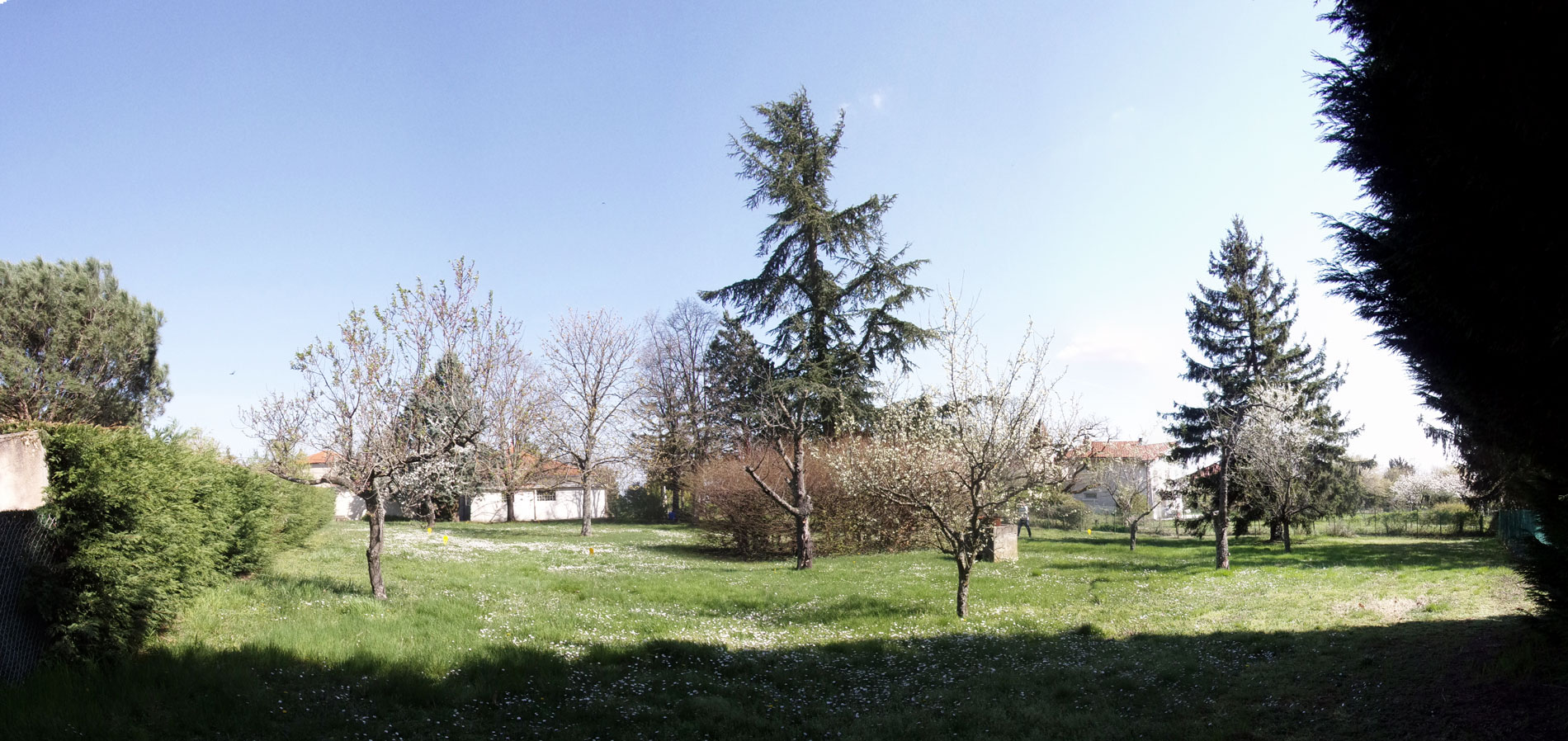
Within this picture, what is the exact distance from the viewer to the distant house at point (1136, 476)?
3138 centimetres

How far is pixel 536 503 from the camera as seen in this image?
48719 millimetres

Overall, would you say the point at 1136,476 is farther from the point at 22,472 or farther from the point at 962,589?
the point at 22,472

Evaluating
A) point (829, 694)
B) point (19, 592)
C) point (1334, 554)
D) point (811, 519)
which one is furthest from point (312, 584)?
point (1334, 554)

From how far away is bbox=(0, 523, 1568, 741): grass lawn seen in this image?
19.0 feet

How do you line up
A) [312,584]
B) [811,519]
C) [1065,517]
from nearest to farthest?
[312,584] < [811,519] < [1065,517]

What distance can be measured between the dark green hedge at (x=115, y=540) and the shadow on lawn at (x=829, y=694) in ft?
1.32

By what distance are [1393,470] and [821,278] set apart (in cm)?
7212

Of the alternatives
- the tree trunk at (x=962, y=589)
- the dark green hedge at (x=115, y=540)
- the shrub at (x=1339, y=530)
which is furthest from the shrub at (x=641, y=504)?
the dark green hedge at (x=115, y=540)

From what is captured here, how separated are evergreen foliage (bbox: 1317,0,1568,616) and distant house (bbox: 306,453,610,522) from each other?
39531 mm

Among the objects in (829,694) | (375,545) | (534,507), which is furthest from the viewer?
(534,507)

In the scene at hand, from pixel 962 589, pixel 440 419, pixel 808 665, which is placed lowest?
pixel 808 665

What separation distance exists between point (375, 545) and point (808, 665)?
6.78 m

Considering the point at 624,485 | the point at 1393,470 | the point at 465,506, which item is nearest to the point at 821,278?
the point at 624,485

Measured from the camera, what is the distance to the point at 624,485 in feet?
152
